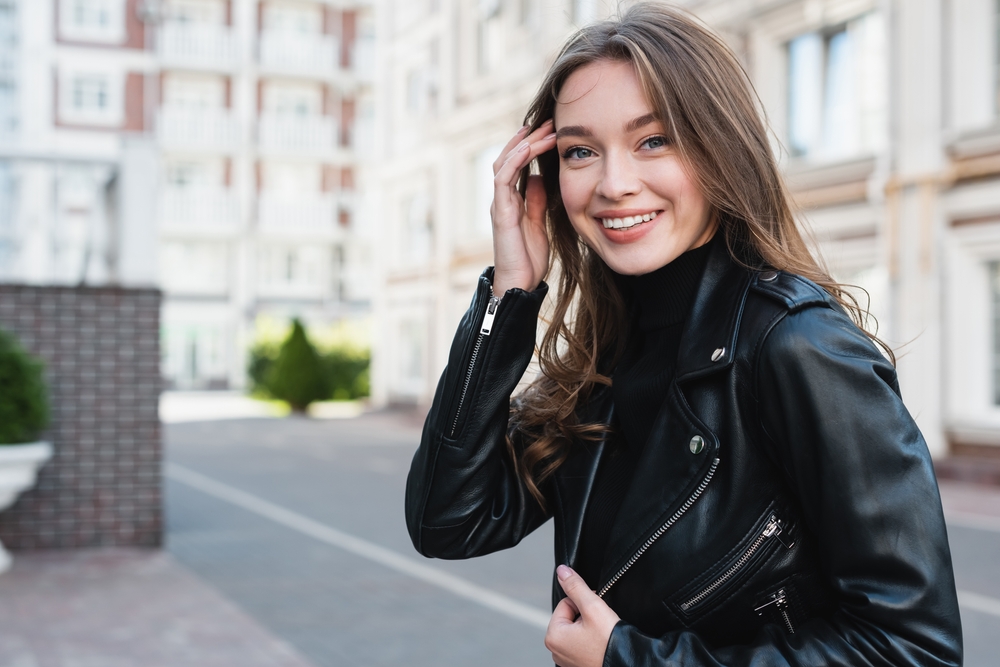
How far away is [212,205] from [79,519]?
32.6 m

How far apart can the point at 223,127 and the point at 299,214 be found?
4.27 metres

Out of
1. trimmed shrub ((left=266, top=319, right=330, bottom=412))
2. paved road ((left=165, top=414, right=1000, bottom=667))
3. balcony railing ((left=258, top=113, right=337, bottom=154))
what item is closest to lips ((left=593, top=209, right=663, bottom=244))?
paved road ((left=165, top=414, right=1000, bottom=667))

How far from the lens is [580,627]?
135 centimetres

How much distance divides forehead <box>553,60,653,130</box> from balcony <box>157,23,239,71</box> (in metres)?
39.4

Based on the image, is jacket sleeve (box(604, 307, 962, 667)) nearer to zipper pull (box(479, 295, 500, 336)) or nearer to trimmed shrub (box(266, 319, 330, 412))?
zipper pull (box(479, 295, 500, 336))

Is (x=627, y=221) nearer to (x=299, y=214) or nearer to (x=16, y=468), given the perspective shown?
(x=16, y=468)

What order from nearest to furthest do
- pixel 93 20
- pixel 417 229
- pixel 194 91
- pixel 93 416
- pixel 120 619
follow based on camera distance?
1. pixel 120 619
2. pixel 93 416
3. pixel 417 229
4. pixel 93 20
5. pixel 194 91

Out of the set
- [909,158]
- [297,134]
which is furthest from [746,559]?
[297,134]

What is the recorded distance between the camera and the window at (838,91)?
13.4 metres

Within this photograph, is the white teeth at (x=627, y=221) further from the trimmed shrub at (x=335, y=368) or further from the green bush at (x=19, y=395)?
the trimmed shrub at (x=335, y=368)

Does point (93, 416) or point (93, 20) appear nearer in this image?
point (93, 416)

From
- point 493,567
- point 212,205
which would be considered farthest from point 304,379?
point 493,567

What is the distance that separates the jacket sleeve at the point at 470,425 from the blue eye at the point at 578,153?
9.4 inches

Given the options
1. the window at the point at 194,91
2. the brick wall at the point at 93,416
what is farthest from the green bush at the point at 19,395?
the window at the point at 194,91
